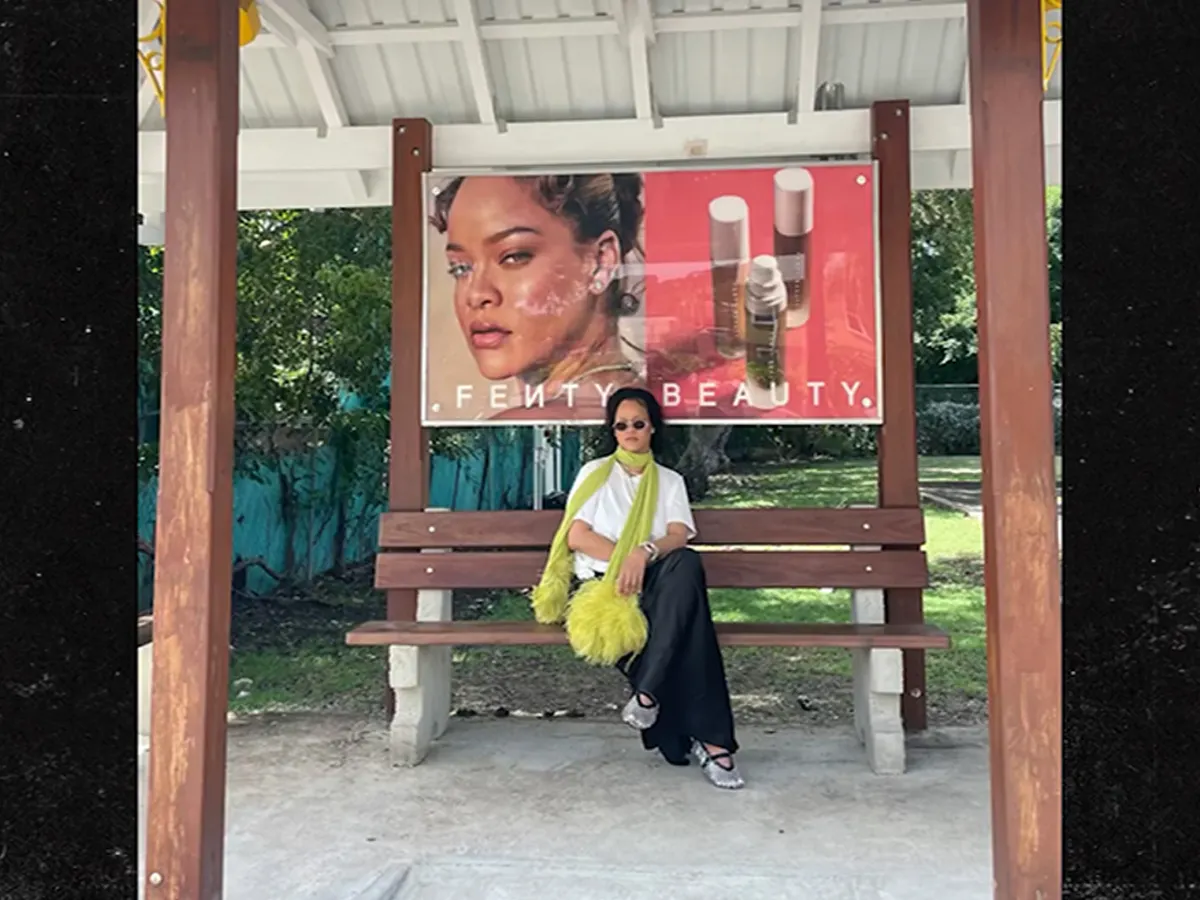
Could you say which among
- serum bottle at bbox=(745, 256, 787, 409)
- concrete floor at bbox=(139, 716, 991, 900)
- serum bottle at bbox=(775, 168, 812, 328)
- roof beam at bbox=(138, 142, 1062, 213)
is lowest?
concrete floor at bbox=(139, 716, 991, 900)

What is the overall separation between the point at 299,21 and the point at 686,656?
2.83 m

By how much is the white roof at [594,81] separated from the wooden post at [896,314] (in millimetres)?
122

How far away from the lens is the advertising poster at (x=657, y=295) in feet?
13.6

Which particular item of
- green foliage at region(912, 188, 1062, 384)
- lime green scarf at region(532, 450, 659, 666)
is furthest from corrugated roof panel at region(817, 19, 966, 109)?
green foliage at region(912, 188, 1062, 384)

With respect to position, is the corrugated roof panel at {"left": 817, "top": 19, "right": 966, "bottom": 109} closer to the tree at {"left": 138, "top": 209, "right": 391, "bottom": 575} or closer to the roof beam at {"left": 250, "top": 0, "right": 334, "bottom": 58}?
the roof beam at {"left": 250, "top": 0, "right": 334, "bottom": 58}

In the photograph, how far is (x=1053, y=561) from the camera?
2082 millimetres

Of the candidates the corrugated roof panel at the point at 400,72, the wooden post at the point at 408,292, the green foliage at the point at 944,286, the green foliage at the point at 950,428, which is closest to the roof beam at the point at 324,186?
the corrugated roof panel at the point at 400,72

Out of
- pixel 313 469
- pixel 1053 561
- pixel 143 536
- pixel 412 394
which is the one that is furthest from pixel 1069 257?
pixel 313 469

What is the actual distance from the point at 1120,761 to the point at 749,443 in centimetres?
1386

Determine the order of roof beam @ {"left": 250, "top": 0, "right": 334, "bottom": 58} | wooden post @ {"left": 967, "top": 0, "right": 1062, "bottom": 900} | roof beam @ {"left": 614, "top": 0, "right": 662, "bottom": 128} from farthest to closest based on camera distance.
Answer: roof beam @ {"left": 614, "top": 0, "right": 662, "bottom": 128} < roof beam @ {"left": 250, "top": 0, "right": 334, "bottom": 58} < wooden post @ {"left": 967, "top": 0, "right": 1062, "bottom": 900}

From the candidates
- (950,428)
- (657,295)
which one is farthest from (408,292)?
(950,428)

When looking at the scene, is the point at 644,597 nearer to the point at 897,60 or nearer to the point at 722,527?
the point at 722,527

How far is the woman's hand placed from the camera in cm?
352

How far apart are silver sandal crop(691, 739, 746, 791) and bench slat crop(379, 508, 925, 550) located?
869mm
